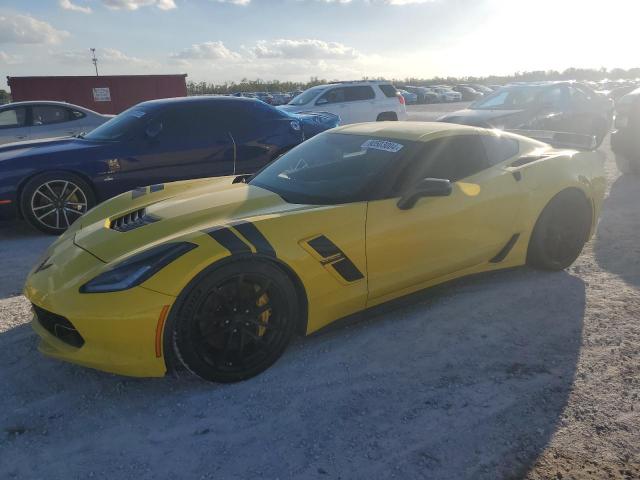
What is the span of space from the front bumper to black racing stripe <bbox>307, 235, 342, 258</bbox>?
82 cm

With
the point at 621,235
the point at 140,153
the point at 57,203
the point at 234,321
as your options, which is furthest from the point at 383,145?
the point at 57,203

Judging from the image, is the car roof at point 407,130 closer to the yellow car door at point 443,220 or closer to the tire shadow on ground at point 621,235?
the yellow car door at point 443,220

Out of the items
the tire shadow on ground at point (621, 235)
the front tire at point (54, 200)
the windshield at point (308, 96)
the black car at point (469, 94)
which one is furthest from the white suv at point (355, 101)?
the black car at point (469, 94)

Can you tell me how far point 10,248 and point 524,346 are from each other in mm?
4913

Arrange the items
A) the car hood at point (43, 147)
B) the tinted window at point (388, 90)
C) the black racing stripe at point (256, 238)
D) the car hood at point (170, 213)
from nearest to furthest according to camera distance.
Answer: the black racing stripe at point (256, 238) → the car hood at point (170, 213) → the car hood at point (43, 147) → the tinted window at point (388, 90)

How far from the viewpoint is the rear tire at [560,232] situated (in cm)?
394

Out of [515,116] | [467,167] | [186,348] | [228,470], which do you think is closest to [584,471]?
[228,470]

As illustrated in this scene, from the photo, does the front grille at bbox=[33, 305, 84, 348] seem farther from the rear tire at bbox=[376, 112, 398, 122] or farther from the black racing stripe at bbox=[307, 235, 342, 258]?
the rear tire at bbox=[376, 112, 398, 122]

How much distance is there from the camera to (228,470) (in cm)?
213

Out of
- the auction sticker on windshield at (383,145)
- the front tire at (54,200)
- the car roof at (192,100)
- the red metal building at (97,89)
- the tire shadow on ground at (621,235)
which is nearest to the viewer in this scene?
the auction sticker on windshield at (383,145)

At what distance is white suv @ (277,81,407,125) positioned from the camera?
11984mm

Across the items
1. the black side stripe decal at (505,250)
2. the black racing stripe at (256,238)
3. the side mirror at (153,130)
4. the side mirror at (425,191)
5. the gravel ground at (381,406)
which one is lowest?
the gravel ground at (381,406)

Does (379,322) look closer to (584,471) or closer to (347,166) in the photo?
(347,166)

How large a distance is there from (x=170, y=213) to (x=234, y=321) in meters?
0.89
